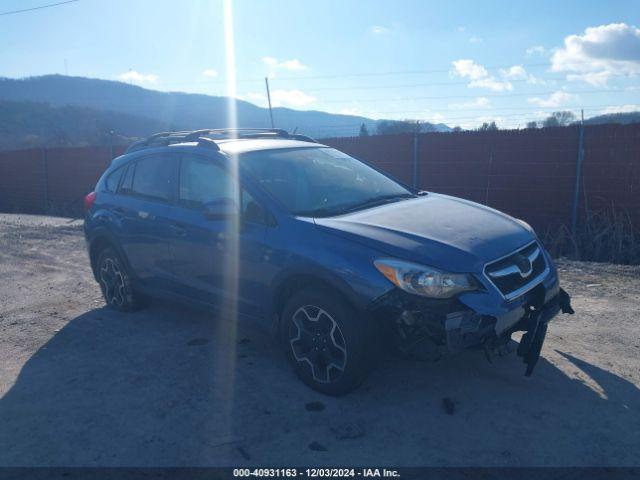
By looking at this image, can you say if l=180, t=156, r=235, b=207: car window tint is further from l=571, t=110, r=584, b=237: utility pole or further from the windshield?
→ l=571, t=110, r=584, b=237: utility pole

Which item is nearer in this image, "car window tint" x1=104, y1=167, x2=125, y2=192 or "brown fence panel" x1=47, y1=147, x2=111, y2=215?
"car window tint" x1=104, y1=167, x2=125, y2=192

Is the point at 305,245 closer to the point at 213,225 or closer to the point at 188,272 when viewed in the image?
the point at 213,225

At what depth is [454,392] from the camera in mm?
4023

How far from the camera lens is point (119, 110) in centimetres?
9350

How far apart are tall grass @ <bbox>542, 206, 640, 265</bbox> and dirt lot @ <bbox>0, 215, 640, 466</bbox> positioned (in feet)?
10.7

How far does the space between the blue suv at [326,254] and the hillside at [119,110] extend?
46.0 metres

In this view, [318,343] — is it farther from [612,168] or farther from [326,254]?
[612,168]

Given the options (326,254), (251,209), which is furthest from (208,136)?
(326,254)

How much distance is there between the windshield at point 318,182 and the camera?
450 cm

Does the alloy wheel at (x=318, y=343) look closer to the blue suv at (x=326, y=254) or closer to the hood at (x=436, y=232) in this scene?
the blue suv at (x=326, y=254)

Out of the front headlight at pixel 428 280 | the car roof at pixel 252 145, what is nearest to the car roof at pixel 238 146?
the car roof at pixel 252 145

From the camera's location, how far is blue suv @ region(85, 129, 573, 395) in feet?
11.8

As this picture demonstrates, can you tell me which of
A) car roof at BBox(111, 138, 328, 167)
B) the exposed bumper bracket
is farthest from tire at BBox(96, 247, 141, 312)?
the exposed bumper bracket

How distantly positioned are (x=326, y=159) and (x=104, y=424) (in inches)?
115
